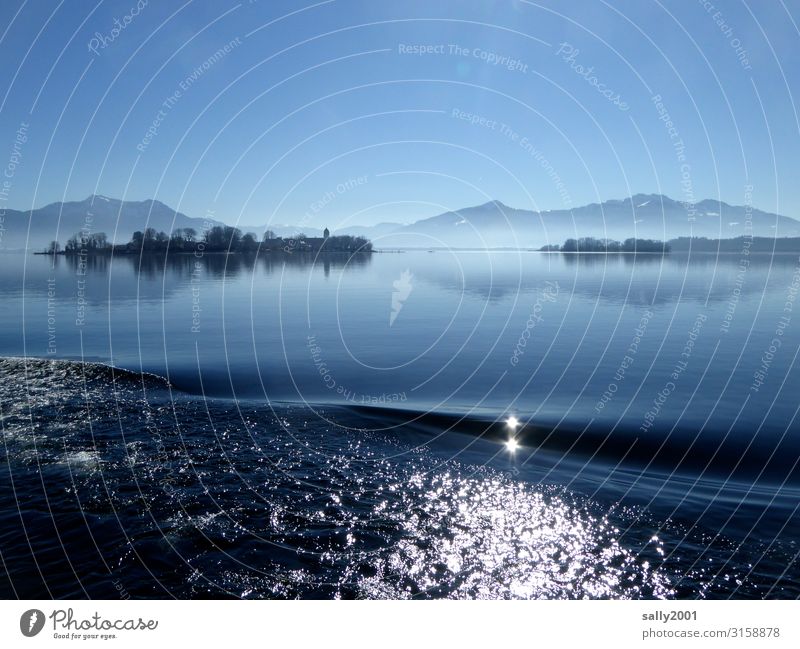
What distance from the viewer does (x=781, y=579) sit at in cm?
725

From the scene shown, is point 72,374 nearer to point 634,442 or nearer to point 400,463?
point 400,463

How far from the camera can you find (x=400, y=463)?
1065 cm

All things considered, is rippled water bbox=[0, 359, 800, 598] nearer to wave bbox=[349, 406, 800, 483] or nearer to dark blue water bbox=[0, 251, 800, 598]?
dark blue water bbox=[0, 251, 800, 598]

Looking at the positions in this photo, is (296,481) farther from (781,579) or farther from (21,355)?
(21,355)

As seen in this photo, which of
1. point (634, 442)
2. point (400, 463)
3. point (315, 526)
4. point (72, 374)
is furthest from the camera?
point (72, 374)

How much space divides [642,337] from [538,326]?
4780 millimetres

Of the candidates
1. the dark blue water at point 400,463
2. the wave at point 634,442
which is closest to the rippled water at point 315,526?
the dark blue water at point 400,463

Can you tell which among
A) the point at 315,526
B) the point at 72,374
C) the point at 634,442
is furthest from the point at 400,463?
the point at 72,374

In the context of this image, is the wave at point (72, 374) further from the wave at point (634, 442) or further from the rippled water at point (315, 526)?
the wave at point (634, 442)

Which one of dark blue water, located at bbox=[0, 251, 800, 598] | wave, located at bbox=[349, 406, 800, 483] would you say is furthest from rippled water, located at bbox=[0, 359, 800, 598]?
wave, located at bbox=[349, 406, 800, 483]

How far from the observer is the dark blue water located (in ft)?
24.1

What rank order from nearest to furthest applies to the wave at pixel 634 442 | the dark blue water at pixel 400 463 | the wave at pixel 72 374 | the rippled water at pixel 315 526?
the rippled water at pixel 315 526
the dark blue water at pixel 400 463
the wave at pixel 634 442
the wave at pixel 72 374

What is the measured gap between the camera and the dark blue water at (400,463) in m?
7.34

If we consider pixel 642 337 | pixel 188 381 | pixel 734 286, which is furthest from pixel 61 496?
pixel 734 286
